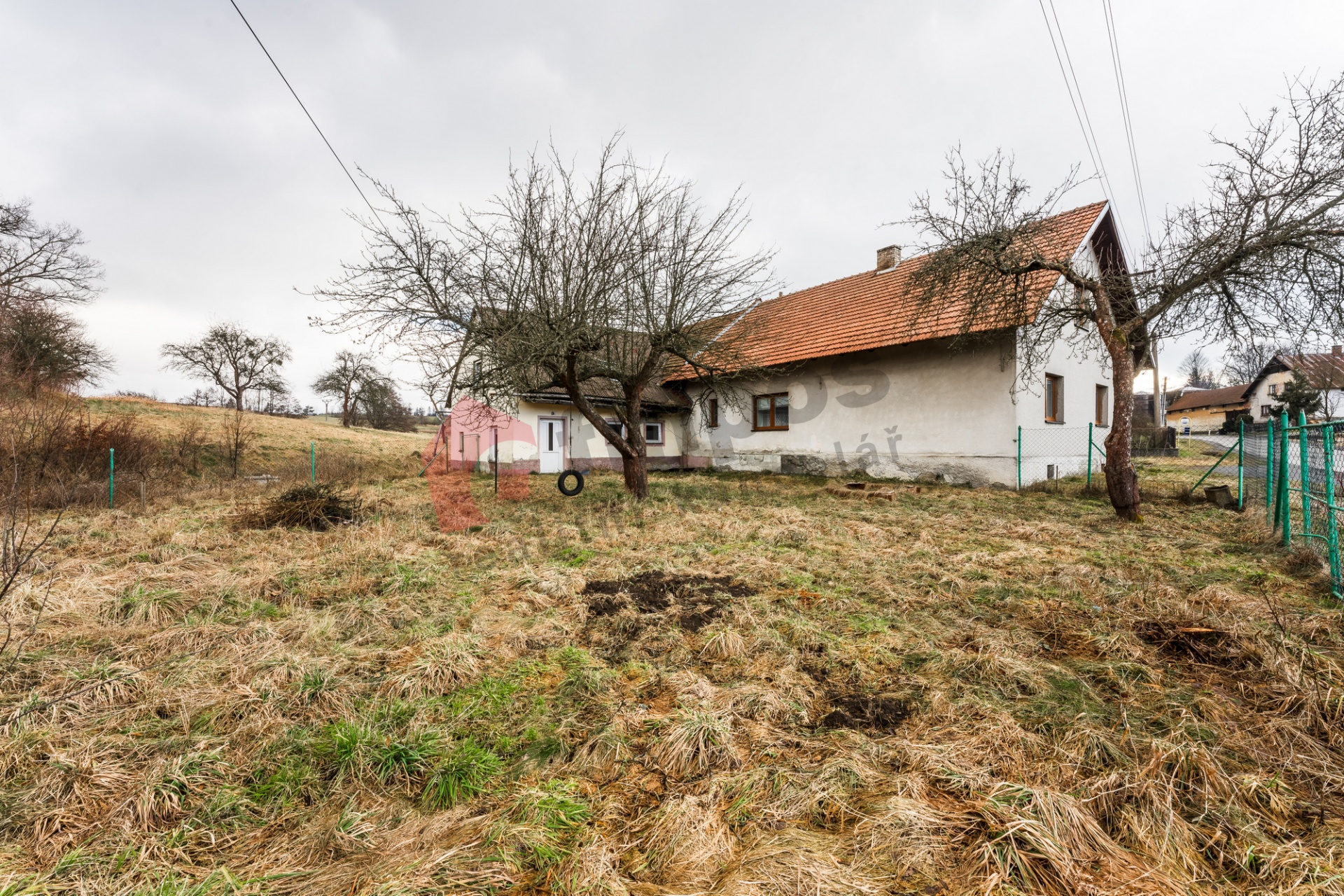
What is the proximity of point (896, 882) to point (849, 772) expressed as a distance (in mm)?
532

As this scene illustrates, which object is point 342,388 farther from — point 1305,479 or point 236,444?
point 1305,479

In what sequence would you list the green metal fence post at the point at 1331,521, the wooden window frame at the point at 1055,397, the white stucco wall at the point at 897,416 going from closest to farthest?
1. the green metal fence post at the point at 1331,521
2. the white stucco wall at the point at 897,416
3. the wooden window frame at the point at 1055,397

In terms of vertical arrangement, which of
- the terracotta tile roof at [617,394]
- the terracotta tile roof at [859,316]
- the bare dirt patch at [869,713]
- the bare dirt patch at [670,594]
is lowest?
the bare dirt patch at [869,713]

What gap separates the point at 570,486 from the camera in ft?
40.6

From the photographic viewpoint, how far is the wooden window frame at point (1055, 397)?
12.9 m

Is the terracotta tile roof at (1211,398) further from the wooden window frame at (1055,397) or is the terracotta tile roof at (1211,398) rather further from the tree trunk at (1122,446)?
the tree trunk at (1122,446)

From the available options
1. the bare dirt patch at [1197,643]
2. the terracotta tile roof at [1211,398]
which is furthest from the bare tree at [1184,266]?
the terracotta tile roof at [1211,398]

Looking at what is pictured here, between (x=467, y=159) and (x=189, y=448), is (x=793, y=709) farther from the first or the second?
(x=189, y=448)

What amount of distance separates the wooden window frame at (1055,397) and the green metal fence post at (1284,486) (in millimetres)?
6507

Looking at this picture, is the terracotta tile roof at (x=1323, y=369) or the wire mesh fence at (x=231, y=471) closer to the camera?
the terracotta tile roof at (x=1323, y=369)

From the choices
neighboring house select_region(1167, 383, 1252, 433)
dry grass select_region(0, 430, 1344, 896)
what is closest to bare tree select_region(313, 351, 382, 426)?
dry grass select_region(0, 430, 1344, 896)

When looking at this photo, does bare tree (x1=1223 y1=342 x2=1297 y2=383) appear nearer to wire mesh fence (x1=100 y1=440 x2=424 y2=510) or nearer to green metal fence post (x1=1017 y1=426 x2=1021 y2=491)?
green metal fence post (x1=1017 y1=426 x2=1021 y2=491)

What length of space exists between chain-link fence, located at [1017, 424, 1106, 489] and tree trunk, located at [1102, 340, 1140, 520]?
2744 mm

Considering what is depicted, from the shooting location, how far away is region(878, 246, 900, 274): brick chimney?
53.2 ft
